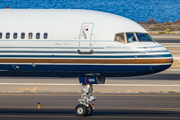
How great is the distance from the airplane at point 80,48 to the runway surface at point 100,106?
190cm

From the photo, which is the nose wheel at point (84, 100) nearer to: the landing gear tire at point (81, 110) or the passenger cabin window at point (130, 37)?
the landing gear tire at point (81, 110)

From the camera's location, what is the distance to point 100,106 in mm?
23656

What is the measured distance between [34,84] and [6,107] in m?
8.97

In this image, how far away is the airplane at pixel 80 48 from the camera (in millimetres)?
19156

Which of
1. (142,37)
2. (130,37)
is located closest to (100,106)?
(130,37)

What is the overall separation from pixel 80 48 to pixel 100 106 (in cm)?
550

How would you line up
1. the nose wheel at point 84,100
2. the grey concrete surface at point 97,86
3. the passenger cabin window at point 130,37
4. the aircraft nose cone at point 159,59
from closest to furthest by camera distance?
the aircraft nose cone at point 159,59 → the passenger cabin window at point 130,37 → the nose wheel at point 84,100 → the grey concrete surface at point 97,86

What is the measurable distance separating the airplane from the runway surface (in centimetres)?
190

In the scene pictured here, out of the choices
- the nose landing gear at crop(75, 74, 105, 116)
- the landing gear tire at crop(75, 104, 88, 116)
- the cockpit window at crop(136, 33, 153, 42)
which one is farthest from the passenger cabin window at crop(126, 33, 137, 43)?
the landing gear tire at crop(75, 104, 88, 116)

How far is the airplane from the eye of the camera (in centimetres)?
1916

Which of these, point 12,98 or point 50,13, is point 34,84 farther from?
point 50,13

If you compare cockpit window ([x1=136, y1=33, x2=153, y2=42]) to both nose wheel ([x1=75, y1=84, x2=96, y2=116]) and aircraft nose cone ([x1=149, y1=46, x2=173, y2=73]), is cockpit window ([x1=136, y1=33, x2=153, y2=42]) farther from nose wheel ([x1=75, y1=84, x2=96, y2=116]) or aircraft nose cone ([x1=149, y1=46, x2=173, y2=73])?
nose wheel ([x1=75, y1=84, x2=96, y2=116])

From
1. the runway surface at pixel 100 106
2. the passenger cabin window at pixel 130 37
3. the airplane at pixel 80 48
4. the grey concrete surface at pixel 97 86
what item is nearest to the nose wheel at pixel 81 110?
the airplane at pixel 80 48

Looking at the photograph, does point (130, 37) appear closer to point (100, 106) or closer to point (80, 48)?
point (80, 48)
